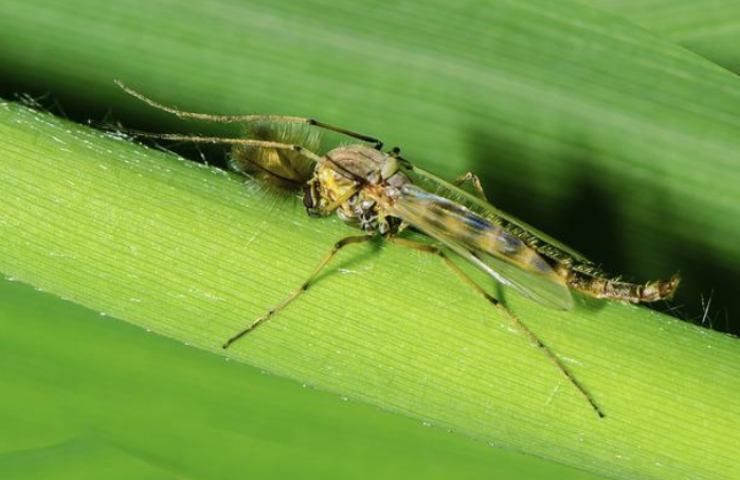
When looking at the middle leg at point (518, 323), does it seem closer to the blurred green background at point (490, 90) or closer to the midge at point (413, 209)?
the midge at point (413, 209)

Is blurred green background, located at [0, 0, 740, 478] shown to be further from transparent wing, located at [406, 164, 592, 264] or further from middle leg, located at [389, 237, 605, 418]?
middle leg, located at [389, 237, 605, 418]

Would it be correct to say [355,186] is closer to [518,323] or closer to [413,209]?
[413,209]

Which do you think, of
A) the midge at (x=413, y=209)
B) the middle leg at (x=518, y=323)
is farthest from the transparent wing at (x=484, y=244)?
the middle leg at (x=518, y=323)

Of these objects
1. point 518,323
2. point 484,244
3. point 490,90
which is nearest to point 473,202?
point 484,244

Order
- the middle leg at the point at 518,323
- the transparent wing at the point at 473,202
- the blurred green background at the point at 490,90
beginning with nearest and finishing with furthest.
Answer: the middle leg at the point at 518,323 < the transparent wing at the point at 473,202 < the blurred green background at the point at 490,90

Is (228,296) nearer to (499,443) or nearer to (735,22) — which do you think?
(499,443)


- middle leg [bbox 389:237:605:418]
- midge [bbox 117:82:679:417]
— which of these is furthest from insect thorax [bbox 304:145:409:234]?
middle leg [bbox 389:237:605:418]
